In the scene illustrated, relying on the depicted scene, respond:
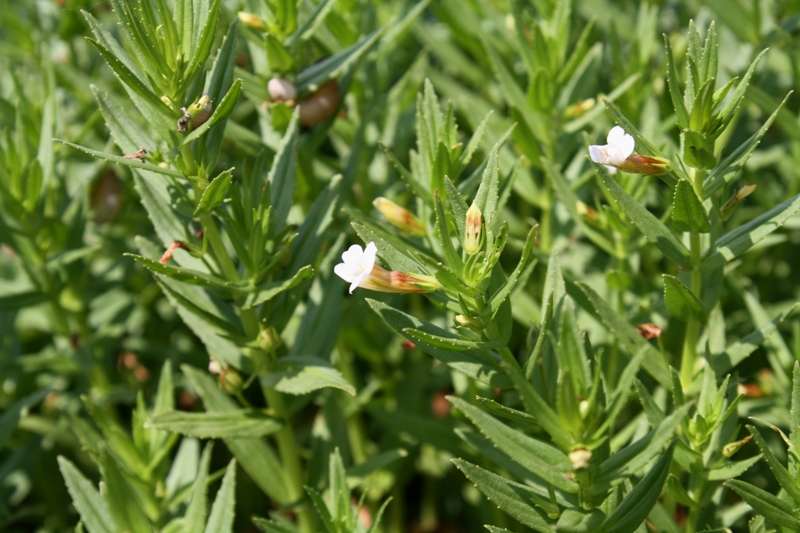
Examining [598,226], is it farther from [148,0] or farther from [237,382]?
[148,0]

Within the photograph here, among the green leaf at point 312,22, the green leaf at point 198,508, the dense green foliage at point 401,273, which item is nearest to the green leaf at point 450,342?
the dense green foliage at point 401,273

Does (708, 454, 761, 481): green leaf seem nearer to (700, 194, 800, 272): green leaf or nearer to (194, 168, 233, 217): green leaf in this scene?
(700, 194, 800, 272): green leaf

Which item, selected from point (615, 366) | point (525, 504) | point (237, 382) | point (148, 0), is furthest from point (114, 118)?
point (615, 366)

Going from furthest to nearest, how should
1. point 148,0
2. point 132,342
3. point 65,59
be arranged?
point 65,59 < point 132,342 < point 148,0

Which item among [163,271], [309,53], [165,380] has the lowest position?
[165,380]

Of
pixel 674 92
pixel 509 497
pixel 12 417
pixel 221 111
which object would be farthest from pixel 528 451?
pixel 12 417

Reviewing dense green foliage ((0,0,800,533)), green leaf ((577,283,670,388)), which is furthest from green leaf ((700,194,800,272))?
green leaf ((577,283,670,388))

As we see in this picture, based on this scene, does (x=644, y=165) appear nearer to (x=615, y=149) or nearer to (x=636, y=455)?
(x=615, y=149)
